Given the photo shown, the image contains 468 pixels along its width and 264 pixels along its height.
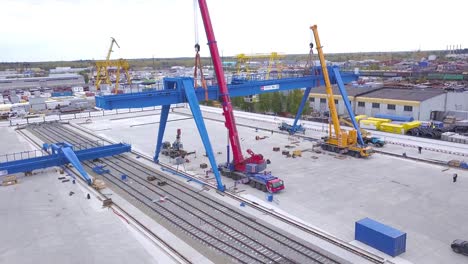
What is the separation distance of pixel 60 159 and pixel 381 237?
22.7m

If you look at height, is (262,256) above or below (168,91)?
below

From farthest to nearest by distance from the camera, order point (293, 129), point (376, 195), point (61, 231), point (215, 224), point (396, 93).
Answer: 1. point (396, 93)
2. point (293, 129)
3. point (376, 195)
4. point (215, 224)
5. point (61, 231)

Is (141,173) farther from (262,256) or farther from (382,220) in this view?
(382,220)

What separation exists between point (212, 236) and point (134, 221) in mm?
4269

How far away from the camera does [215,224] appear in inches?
685

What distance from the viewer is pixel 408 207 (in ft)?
61.3

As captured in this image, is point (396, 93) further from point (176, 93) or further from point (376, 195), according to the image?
point (176, 93)

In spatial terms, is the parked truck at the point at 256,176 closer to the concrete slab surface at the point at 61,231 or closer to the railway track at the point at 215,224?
the railway track at the point at 215,224

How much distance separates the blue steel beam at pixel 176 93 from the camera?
2205cm

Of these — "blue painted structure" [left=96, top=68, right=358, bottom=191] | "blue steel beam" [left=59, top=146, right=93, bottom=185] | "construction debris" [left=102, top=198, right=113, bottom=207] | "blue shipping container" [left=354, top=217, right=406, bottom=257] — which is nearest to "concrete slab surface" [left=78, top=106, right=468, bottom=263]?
"blue shipping container" [left=354, top=217, right=406, bottom=257]

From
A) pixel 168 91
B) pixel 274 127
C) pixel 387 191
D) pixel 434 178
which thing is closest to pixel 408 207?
pixel 387 191

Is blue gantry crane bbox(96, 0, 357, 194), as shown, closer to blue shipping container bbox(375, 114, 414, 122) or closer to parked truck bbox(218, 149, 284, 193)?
parked truck bbox(218, 149, 284, 193)

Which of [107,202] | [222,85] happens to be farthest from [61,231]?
[222,85]

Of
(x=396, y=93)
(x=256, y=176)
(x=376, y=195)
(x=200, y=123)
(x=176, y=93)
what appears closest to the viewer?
(x=376, y=195)
